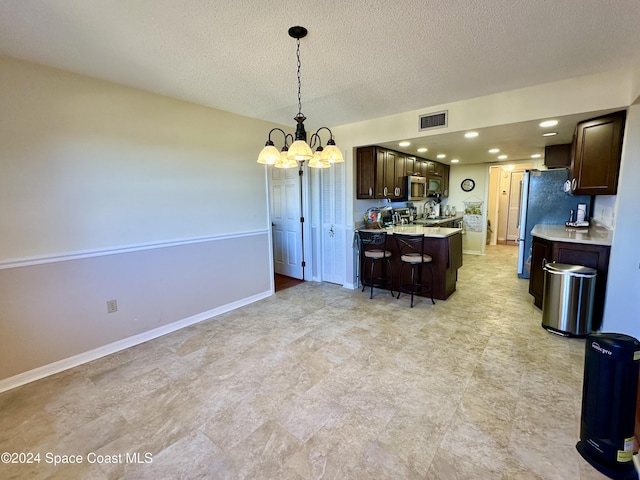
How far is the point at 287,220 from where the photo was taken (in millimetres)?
5262

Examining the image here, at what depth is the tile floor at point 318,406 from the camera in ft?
5.15

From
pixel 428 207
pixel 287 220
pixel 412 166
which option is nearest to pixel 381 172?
pixel 412 166

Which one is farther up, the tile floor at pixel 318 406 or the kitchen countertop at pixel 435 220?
the kitchen countertop at pixel 435 220

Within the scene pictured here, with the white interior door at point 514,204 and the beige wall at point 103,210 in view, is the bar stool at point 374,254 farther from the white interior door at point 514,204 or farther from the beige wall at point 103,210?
the white interior door at point 514,204

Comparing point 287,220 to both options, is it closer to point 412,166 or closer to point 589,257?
point 412,166

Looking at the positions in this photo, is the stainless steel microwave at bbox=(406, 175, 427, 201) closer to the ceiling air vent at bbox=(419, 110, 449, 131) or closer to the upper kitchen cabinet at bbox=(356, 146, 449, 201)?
the upper kitchen cabinet at bbox=(356, 146, 449, 201)

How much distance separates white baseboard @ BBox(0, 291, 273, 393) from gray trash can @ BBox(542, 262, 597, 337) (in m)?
3.66

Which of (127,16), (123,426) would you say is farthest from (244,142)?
(123,426)

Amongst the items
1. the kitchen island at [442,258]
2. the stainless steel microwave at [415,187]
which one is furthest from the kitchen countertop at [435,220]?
the kitchen island at [442,258]

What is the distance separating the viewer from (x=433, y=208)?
725 cm

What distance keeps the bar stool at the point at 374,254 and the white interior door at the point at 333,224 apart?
385mm

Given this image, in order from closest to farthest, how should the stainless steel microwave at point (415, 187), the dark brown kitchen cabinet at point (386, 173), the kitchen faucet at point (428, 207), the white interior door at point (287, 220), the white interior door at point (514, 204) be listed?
1. the dark brown kitchen cabinet at point (386, 173)
2. the white interior door at point (287, 220)
3. the stainless steel microwave at point (415, 187)
4. the kitchen faucet at point (428, 207)
5. the white interior door at point (514, 204)

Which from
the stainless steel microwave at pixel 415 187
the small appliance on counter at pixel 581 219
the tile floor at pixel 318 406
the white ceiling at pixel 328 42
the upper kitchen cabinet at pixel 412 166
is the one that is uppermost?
the white ceiling at pixel 328 42

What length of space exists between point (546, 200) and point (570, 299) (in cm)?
232
